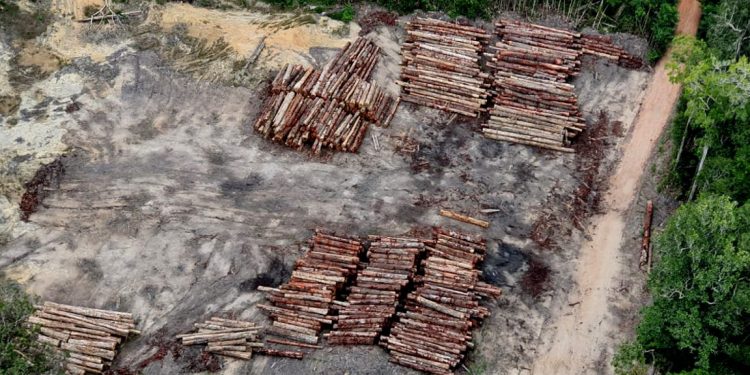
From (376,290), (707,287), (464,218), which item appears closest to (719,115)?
(707,287)

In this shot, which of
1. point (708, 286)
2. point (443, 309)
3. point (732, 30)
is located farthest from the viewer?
point (732, 30)

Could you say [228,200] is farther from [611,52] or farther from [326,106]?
[611,52]

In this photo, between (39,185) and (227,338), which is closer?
(227,338)

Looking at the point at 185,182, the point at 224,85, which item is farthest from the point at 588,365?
the point at 224,85

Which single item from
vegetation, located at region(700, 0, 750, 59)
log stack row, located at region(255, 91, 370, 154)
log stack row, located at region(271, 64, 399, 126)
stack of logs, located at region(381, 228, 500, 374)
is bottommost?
stack of logs, located at region(381, 228, 500, 374)

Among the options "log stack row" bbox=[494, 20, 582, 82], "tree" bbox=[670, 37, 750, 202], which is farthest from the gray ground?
"tree" bbox=[670, 37, 750, 202]

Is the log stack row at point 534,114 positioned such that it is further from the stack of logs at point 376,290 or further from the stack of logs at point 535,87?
the stack of logs at point 376,290

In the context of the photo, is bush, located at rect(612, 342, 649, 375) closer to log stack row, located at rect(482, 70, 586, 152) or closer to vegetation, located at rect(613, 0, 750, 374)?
vegetation, located at rect(613, 0, 750, 374)
